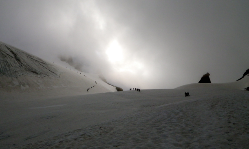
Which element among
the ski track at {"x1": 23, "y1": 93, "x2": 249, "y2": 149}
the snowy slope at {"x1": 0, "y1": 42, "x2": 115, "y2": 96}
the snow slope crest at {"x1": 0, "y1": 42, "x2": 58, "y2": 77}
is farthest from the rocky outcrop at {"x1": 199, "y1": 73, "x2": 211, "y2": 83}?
the snow slope crest at {"x1": 0, "y1": 42, "x2": 58, "y2": 77}

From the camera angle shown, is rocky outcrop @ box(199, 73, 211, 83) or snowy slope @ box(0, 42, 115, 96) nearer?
snowy slope @ box(0, 42, 115, 96)

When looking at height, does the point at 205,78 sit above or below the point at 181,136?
above

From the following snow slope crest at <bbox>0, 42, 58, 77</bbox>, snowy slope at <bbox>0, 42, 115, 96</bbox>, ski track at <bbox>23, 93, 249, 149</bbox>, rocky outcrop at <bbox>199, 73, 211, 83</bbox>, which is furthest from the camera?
rocky outcrop at <bbox>199, 73, 211, 83</bbox>

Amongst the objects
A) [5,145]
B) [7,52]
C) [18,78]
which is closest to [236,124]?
[5,145]

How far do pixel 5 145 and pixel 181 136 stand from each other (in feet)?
23.2

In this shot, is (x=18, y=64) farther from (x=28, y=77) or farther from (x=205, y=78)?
(x=205, y=78)

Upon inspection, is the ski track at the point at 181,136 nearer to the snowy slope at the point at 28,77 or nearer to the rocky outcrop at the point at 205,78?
the snowy slope at the point at 28,77

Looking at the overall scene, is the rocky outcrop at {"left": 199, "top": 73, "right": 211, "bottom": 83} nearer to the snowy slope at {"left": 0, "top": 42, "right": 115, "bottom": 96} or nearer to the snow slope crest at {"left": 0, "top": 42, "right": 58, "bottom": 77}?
the snowy slope at {"left": 0, "top": 42, "right": 115, "bottom": 96}

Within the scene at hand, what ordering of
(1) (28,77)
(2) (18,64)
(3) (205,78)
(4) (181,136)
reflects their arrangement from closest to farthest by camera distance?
1. (4) (181,136)
2. (1) (28,77)
3. (2) (18,64)
4. (3) (205,78)

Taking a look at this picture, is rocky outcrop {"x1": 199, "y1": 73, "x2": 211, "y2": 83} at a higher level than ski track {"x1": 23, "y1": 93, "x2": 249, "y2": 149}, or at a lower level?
higher

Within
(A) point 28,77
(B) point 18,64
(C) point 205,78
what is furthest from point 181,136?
(C) point 205,78

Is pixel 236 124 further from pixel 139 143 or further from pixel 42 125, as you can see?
pixel 42 125

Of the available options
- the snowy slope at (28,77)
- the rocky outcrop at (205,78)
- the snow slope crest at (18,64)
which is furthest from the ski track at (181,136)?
the rocky outcrop at (205,78)

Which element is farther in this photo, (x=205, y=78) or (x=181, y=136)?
(x=205, y=78)
